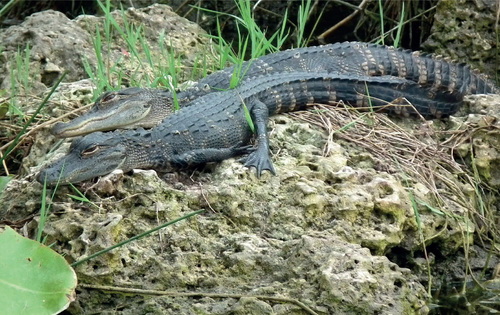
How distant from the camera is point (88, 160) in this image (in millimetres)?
3520

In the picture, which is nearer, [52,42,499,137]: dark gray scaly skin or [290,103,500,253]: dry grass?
[290,103,500,253]: dry grass

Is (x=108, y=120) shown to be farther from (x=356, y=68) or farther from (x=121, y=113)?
(x=356, y=68)

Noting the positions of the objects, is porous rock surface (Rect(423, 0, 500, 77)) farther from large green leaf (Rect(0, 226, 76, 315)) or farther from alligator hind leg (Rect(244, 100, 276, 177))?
large green leaf (Rect(0, 226, 76, 315))

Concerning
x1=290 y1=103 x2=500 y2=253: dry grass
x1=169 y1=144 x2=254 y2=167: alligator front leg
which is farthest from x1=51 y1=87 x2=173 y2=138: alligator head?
x1=290 y1=103 x2=500 y2=253: dry grass

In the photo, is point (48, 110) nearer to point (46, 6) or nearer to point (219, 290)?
point (219, 290)

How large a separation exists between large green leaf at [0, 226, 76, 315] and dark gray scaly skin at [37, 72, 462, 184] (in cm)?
79

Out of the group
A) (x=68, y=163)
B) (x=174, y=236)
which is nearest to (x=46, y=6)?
(x=68, y=163)

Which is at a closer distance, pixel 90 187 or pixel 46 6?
pixel 90 187

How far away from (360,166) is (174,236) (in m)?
1.04

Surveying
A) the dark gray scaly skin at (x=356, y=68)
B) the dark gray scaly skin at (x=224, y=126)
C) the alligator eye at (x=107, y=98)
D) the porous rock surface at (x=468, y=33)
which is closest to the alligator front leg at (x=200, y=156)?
the dark gray scaly skin at (x=224, y=126)

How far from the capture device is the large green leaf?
251cm

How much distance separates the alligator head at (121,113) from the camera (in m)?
4.04

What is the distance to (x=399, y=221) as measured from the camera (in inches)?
137

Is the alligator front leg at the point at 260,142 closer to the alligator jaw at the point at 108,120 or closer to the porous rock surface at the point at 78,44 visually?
the alligator jaw at the point at 108,120
